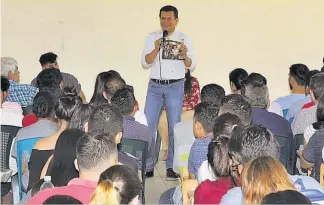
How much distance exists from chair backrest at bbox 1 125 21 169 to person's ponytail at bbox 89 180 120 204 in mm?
2269

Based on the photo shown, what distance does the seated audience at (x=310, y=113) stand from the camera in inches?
193

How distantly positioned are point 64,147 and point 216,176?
85 centimetres

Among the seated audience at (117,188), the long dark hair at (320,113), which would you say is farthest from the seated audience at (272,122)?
the seated audience at (117,188)

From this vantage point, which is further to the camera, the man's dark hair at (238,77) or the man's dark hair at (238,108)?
the man's dark hair at (238,77)

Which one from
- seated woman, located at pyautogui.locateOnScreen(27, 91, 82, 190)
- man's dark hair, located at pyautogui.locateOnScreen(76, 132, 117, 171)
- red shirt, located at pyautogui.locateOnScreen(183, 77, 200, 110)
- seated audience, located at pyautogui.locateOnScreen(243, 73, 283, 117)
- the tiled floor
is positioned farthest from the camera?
red shirt, located at pyautogui.locateOnScreen(183, 77, 200, 110)

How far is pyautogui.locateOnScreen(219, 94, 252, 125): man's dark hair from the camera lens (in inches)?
172

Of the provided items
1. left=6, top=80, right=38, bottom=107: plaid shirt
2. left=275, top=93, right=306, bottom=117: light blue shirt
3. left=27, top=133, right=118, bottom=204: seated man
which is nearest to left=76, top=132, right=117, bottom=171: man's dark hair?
left=27, top=133, right=118, bottom=204: seated man

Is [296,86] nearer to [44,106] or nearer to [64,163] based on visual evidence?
[44,106]

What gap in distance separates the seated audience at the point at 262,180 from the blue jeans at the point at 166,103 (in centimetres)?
395

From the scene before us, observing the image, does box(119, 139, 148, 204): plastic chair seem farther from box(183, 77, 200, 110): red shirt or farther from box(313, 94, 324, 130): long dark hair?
box(183, 77, 200, 110): red shirt

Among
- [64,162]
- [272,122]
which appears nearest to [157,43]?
[272,122]

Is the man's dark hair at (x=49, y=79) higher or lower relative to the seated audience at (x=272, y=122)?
higher

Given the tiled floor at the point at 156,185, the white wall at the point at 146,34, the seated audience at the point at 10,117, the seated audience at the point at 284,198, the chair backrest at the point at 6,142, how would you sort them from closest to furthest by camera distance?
the seated audience at the point at 284,198
the chair backrest at the point at 6,142
the seated audience at the point at 10,117
the tiled floor at the point at 156,185
the white wall at the point at 146,34

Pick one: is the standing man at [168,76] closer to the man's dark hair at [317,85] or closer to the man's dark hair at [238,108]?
the man's dark hair at [317,85]
